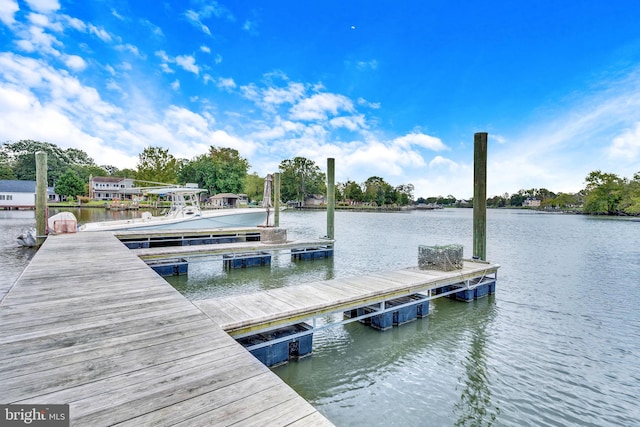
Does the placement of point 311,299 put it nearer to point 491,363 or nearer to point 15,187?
point 491,363

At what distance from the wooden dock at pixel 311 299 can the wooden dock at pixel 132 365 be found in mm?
672

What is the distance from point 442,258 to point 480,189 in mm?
3214

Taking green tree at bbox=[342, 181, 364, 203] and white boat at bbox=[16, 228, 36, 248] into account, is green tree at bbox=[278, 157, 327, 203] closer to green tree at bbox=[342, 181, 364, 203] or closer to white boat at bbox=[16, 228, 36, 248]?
green tree at bbox=[342, 181, 364, 203]

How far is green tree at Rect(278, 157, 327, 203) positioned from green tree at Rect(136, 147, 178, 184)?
38.6 m

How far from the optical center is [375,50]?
85.1ft

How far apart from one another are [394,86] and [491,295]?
27.0m

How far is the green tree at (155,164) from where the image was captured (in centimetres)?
5372

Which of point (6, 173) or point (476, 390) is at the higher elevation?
point (6, 173)

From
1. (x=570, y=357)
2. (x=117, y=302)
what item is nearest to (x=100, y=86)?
(x=117, y=302)

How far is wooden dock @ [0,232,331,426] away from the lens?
6.19 feet

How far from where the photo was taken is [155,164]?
54.4m

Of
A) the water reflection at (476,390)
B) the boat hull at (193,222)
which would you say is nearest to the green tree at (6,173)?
the boat hull at (193,222)

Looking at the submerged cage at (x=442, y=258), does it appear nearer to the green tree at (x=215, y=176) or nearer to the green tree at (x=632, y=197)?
the green tree at (x=215, y=176)

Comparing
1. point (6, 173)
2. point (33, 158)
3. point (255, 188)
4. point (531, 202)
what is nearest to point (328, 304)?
point (255, 188)
